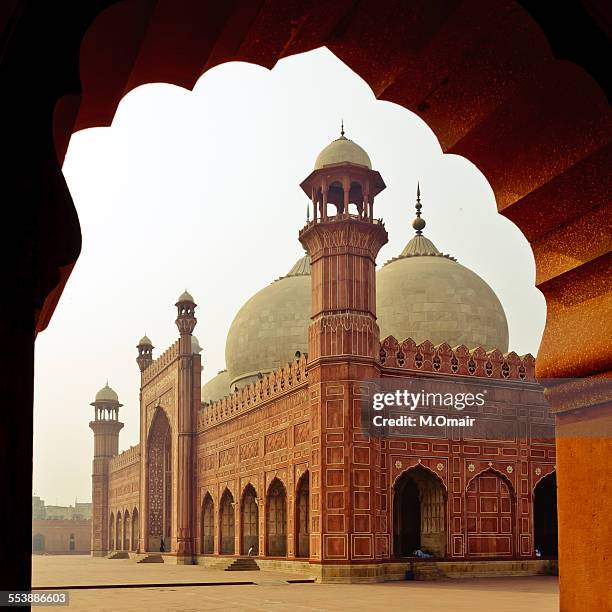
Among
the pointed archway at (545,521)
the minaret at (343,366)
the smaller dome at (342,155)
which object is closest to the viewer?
the minaret at (343,366)

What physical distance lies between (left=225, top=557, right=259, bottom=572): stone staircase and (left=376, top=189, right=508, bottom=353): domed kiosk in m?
5.40

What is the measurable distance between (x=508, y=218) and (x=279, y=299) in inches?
822

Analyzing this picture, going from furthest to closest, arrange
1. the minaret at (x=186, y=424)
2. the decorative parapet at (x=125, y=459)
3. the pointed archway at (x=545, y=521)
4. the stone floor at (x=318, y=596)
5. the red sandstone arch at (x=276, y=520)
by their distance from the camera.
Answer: the decorative parapet at (x=125, y=459) → the minaret at (x=186, y=424) → the red sandstone arch at (x=276, y=520) → the pointed archway at (x=545, y=521) → the stone floor at (x=318, y=596)

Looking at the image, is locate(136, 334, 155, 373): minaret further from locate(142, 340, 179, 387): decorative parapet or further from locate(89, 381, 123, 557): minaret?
locate(89, 381, 123, 557): minaret

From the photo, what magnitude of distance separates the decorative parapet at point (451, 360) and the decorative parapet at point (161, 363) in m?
9.43

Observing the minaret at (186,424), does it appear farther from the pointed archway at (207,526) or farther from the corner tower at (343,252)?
the corner tower at (343,252)

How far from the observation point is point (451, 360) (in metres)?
16.1

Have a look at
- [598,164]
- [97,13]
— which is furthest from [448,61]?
[97,13]

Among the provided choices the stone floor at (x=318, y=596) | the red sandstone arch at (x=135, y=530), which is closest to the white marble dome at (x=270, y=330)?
the red sandstone arch at (x=135, y=530)

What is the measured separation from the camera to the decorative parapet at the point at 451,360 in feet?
51.3

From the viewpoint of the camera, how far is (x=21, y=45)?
1849mm

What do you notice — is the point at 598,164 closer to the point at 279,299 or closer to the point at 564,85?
the point at 564,85

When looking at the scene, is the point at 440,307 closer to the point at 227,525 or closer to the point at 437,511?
the point at 437,511

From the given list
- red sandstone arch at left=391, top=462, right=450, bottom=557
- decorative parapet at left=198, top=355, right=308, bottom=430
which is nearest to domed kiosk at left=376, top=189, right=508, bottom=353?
decorative parapet at left=198, top=355, right=308, bottom=430
